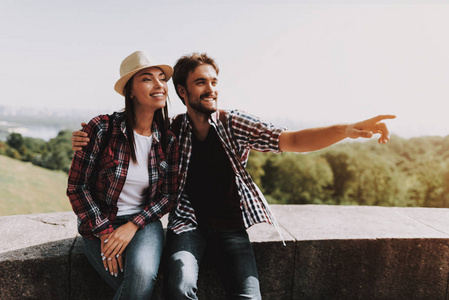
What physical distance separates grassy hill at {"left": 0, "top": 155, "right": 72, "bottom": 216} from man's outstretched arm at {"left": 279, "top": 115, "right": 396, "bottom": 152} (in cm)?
1247

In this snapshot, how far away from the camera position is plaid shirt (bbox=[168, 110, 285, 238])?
2441 millimetres

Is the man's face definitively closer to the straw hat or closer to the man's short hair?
the man's short hair

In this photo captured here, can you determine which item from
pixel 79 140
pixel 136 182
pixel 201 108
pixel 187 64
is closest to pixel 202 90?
pixel 201 108

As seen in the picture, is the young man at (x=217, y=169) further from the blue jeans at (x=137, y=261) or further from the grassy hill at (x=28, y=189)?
the grassy hill at (x=28, y=189)

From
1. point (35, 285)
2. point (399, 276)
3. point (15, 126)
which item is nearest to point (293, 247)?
point (399, 276)

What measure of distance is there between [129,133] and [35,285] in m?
1.25

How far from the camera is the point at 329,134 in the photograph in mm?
2268

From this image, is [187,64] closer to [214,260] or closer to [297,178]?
[214,260]

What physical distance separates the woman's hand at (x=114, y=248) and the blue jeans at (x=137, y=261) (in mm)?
38

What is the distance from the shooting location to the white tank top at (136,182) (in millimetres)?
2271

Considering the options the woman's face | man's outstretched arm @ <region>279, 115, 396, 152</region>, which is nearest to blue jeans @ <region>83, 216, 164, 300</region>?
the woman's face

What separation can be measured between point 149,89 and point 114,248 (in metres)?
1.10

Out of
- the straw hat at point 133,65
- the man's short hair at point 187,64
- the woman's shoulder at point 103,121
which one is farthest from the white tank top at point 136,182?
the man's short hair at point 187,64

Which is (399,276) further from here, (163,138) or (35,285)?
(35,285)
